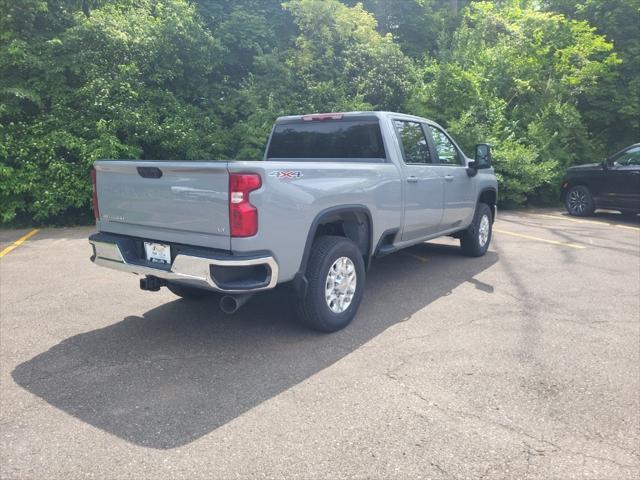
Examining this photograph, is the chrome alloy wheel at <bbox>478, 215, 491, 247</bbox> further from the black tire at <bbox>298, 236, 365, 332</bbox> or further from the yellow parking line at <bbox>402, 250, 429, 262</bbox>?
the black tire at <bbox>298, 236, 365, 332</bbox>

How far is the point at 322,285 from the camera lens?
4.16m

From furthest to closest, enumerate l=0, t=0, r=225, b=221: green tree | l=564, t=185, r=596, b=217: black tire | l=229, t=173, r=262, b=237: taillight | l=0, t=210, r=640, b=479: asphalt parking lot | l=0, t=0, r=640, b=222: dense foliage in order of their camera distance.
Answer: l=564, t=185, r=596, b=217: black tire
l=0, t=0, r=640, b=222: dense foliage
l=0, t=0, r=225, b=221: green tree
l=229, t=173, r=262, b=237: taillight
l=0, t=210, r=640, b=479: asphalt parking lot

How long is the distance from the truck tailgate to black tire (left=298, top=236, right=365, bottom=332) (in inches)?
33.6

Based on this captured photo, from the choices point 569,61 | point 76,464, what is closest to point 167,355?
point 76,464

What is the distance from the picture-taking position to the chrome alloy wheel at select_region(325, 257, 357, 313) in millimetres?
4328

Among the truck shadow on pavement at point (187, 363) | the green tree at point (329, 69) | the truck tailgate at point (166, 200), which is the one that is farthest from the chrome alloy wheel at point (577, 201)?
the truck tailgate at point (166, 200)

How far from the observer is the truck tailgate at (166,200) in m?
3.57

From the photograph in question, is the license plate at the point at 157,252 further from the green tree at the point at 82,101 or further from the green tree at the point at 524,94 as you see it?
the green tree at the point at 524,94

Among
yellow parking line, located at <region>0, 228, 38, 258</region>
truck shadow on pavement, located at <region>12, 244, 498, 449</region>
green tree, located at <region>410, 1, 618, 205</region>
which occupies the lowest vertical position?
yellow parking line, located at <region>0, 228, 38, 258</region>

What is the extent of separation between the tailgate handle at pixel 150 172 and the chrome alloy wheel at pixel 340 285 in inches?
60.6

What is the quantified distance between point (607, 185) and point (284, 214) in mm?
10345

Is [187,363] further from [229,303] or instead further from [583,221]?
[583,221]

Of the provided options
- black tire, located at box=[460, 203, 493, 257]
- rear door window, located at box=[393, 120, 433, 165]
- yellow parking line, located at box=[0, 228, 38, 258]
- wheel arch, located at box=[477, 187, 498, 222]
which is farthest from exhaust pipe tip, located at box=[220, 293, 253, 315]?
yellow parking line, located at box=[0, 228, 38, 258]

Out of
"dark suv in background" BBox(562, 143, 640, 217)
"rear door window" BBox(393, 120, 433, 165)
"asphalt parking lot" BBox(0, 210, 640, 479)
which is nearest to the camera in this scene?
"asphalt parking lot" BBox(0, 210, 640, 479)
